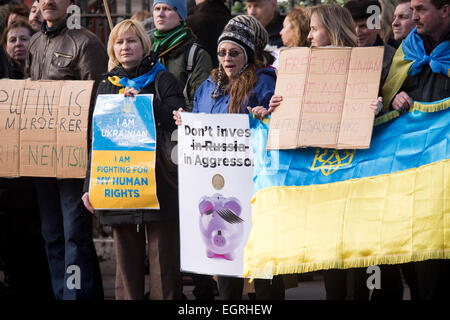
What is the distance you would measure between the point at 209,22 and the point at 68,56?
4.57 ft

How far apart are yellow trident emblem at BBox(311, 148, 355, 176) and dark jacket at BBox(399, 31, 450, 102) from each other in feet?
1.69

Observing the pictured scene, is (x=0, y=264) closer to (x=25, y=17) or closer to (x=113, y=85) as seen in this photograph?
(x=25, y=17)

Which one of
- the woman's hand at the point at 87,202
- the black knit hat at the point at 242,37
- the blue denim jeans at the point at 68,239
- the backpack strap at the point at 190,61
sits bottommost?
the blue denim jeans at the point at 68,239

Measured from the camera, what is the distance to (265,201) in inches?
247

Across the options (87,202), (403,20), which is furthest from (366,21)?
(87,202)

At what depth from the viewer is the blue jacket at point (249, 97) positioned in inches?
260

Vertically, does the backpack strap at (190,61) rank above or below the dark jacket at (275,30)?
below

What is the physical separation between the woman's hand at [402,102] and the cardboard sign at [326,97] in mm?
146

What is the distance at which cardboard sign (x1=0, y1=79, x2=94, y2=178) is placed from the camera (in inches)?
287

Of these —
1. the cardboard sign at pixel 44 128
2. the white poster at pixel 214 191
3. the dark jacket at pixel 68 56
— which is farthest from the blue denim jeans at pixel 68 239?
the white poster at pixel 214 191

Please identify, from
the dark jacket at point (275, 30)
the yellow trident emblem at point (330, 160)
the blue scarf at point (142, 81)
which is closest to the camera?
the yellow trident emblem at point (330, 160)

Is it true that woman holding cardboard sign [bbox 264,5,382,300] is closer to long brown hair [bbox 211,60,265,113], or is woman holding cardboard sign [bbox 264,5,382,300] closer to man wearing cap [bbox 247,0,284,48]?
long brown hair [bbox 211,60,265,113]

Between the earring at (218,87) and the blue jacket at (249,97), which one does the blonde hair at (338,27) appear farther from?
the earring at (218,87)

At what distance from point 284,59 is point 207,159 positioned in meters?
0.86
